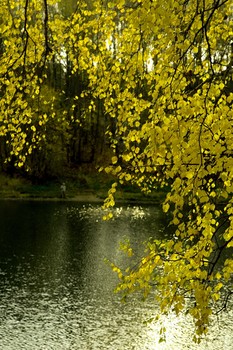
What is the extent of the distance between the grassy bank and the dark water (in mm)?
7873

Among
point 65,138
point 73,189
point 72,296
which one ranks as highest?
point 65,138

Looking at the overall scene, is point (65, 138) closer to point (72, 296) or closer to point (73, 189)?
point (73, 189)

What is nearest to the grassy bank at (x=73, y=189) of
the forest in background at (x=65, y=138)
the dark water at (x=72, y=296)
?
the forest in background at (x=65, y=138)

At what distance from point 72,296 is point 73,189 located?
70.3 feet

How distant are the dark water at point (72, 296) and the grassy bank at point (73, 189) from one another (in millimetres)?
7873

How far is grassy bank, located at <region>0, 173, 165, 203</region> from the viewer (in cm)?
3538

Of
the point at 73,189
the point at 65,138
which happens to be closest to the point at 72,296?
the point at 73,189

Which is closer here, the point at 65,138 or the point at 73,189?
the point at 73,189

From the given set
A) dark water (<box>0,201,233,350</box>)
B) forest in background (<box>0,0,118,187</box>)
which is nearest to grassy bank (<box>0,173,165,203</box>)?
forest in background (<box>0,0,118,187</box>)

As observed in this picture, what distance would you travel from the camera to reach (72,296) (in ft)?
52.6

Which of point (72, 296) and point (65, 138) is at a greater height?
point (65, 138)

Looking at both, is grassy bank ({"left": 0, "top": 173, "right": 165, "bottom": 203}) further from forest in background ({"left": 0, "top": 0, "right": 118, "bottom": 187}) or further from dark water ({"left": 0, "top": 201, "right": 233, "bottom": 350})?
dark water ({"left": 0, "top": 201, "right": 233, "bottom": 350})

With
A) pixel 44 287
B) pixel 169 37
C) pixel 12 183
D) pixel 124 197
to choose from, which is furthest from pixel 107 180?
pixel 169 37

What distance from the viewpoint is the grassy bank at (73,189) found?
35375mm
